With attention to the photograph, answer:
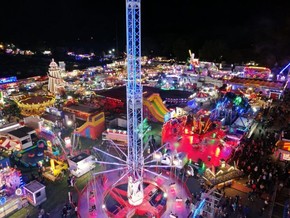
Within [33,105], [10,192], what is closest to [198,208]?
[10,192]

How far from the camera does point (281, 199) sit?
17531 millimetres

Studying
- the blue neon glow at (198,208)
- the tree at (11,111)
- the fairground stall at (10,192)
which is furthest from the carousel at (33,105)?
the blue neon glow at (198,208)

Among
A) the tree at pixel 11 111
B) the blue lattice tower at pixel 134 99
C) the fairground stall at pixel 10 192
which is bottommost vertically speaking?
the fairground stall at pixel 10 192

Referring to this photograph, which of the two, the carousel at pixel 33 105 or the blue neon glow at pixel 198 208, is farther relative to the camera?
the carousel at pixel 33 105


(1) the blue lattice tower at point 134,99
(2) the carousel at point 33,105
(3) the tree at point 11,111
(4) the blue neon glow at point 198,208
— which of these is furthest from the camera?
(3) the tree at point 11,111

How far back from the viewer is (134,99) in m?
14.3

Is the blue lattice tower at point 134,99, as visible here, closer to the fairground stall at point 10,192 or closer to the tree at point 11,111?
the fairground stall at point 10,192

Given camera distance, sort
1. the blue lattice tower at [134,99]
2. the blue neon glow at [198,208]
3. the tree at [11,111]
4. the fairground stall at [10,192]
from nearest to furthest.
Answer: the blue lattice tower at [134,99], the blue neon glow at [198,208], the fairground stall at [10,192], the tree at [11,111]

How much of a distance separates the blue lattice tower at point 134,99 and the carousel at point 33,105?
20.0 meters

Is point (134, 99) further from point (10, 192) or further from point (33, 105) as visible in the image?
point (33, 105)

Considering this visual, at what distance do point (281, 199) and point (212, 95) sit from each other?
20831 millimetres

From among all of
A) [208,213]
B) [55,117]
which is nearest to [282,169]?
[208,213]

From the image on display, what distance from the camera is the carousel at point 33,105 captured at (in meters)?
31.4

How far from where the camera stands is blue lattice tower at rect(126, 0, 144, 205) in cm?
1322
